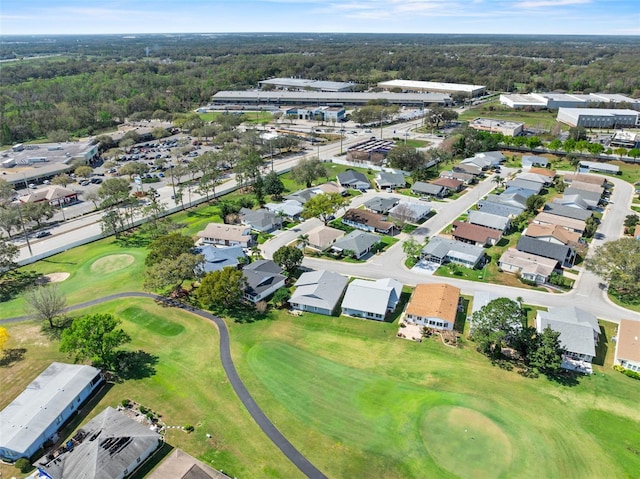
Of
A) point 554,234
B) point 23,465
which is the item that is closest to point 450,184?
point 554,234

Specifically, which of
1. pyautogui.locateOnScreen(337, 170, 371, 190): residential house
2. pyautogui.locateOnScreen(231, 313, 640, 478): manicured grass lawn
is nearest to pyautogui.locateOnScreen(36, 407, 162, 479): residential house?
pyautogui.locateOnScreen(231, 313, 640, 478): manicured grass lawn

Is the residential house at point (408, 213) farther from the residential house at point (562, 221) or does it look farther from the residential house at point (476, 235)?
the residential house at point (562, 221)

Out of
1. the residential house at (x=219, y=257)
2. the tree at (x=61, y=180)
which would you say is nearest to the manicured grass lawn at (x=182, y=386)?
the residential house at (x=219, y=257)

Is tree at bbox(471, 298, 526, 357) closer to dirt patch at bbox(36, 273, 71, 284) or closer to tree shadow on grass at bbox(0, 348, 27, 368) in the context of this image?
tree shadow on grass at bbox(0, 348, 27, 368)

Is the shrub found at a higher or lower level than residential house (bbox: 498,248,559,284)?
lower

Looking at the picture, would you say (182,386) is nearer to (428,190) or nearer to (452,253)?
(452,253)

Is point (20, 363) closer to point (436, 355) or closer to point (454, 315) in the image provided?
point (436, 355)

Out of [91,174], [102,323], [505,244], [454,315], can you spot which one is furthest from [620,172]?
[91,174]
